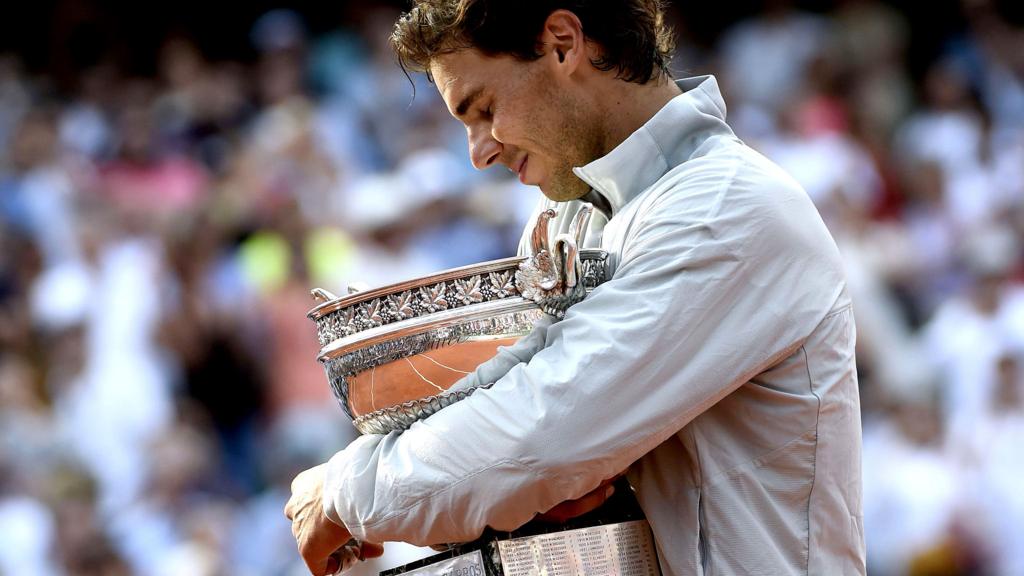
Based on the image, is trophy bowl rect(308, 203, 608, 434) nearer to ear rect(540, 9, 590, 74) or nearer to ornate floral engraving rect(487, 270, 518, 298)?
ornate floral engraving rect(487, 270, 518, 298)

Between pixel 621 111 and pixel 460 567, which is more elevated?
pixel 621 111

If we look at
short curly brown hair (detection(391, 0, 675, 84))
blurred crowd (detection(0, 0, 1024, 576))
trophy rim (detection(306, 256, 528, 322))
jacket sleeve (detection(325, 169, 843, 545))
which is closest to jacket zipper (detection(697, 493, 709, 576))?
jacket sleeve (detection(325, 169, 843, 545))

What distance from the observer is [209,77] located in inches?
301

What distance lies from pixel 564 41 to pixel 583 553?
2.37 feet

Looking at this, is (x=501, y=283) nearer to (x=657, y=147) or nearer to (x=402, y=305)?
(x=402, y=305)

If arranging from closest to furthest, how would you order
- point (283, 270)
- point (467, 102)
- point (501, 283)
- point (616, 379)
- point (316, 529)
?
point (616, 379)
point (501, 283)
point (316, 529)
point (467, 102)
point (283, 270)

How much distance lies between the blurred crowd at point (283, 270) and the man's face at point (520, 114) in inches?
120

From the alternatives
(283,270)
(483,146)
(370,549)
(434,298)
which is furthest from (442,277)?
(283,270)

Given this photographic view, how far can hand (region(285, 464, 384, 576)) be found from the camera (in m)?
2.01

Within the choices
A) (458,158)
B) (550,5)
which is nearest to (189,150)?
(458,158)

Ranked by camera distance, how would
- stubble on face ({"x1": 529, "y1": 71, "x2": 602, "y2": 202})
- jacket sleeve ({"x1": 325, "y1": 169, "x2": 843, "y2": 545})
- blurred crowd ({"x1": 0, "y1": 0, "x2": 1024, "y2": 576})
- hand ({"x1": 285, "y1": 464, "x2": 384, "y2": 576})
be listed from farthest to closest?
1. blurred crowd ({"x1": 0, "y1": 0, "x2": 1024, "y2": 576})
2. stubble on face ({"x1": 529, "y1": 71, "x2": 602, "y2": 202})
3. hand ({"x1": 285, "y1": 464, "x2": 384, "y2": 576})
4. jacket sleeve ({"x1": 325, "y1": 169, "x2": 843, "y2": 545})

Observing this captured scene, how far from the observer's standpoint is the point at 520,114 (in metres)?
2.11

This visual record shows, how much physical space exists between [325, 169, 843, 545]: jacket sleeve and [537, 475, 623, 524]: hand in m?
0.07

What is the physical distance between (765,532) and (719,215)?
1.32ft
